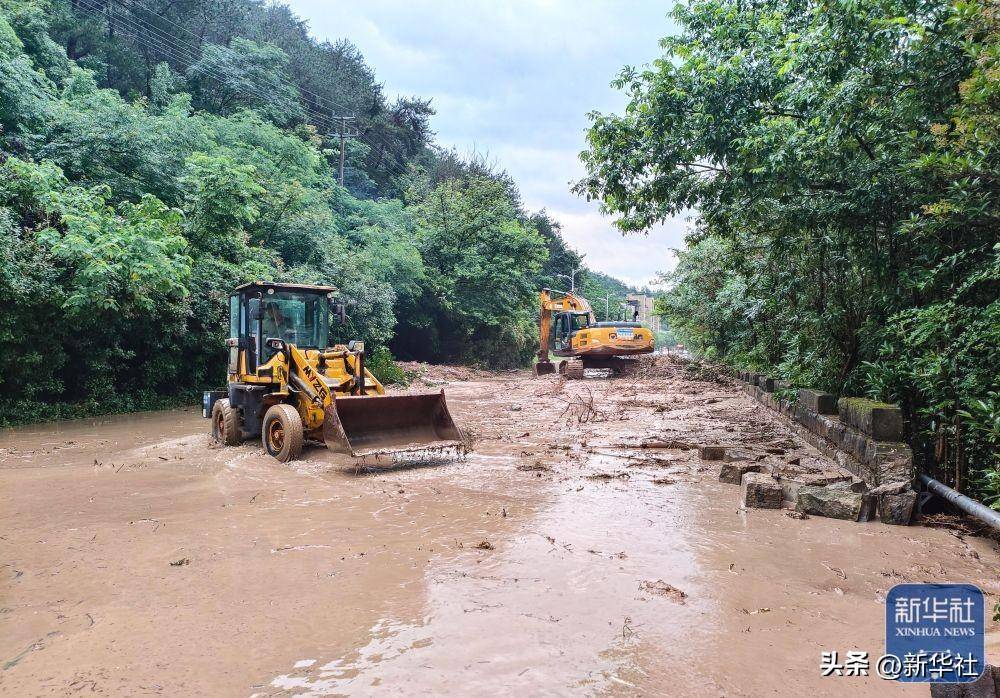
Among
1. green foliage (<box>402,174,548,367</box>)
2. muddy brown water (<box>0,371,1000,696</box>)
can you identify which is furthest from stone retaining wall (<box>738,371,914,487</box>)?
green foliage (<box>402,174,548,367</box>)

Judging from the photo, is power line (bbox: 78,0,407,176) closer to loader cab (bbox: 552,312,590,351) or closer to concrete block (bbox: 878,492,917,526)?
loader cab (bbox: 552,312,590,351)

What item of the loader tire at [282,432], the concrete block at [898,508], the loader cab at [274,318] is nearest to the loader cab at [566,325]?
the loader cab at [274,318]

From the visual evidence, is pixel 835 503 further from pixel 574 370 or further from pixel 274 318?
pixel 574 370

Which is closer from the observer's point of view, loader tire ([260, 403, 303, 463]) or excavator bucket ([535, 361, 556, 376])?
loader tire ([260, 403, 303, 463])

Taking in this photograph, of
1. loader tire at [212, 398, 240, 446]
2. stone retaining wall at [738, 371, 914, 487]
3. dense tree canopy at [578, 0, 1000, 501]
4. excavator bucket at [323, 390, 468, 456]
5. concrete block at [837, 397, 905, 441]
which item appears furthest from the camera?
loader tire at [212, 398, 240, 446]

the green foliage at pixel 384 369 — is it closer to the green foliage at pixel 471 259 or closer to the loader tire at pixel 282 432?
the green foliage at pixel 471 259

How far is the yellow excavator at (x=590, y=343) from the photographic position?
2411cm

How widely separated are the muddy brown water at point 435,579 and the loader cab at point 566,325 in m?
18.5

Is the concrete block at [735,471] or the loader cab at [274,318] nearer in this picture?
the concrete block at [735,471]

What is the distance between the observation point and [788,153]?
7.62m

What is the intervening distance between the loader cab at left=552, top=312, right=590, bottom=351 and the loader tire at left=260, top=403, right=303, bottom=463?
736 inches

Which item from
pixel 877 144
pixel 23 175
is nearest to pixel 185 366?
pixel 23 175

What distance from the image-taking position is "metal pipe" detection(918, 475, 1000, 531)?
5.00 m

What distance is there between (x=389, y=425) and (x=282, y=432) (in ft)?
5.20
